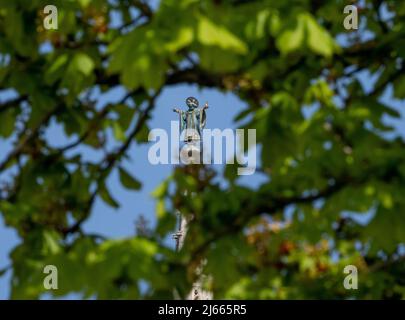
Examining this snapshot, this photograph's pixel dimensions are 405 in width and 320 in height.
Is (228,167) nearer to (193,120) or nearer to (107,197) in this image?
(107,197)

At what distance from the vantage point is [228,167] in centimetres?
1231

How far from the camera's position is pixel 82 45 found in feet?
41.1

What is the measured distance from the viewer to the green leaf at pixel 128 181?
12.5m

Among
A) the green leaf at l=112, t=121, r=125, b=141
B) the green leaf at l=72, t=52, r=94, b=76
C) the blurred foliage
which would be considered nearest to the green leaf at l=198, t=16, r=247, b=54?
the blurred foliage

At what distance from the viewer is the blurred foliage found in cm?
962

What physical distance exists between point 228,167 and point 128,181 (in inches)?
58.0

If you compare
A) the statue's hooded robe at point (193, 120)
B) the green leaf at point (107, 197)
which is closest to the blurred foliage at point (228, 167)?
the green leaf at point (107, 197)

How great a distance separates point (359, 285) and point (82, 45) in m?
5.57

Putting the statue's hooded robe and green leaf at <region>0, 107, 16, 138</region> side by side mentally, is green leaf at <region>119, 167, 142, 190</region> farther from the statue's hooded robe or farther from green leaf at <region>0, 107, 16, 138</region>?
the statue's hooded robe

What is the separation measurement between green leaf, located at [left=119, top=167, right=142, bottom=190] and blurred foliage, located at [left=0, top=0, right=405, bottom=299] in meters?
0.02

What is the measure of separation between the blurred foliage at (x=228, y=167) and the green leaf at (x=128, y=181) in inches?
0.7

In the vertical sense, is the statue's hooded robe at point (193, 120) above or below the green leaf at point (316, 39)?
above

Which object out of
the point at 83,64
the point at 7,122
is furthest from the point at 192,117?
the point at 83,64

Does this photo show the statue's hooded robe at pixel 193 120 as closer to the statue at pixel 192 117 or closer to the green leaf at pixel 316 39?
the statue at pixel 192 117
